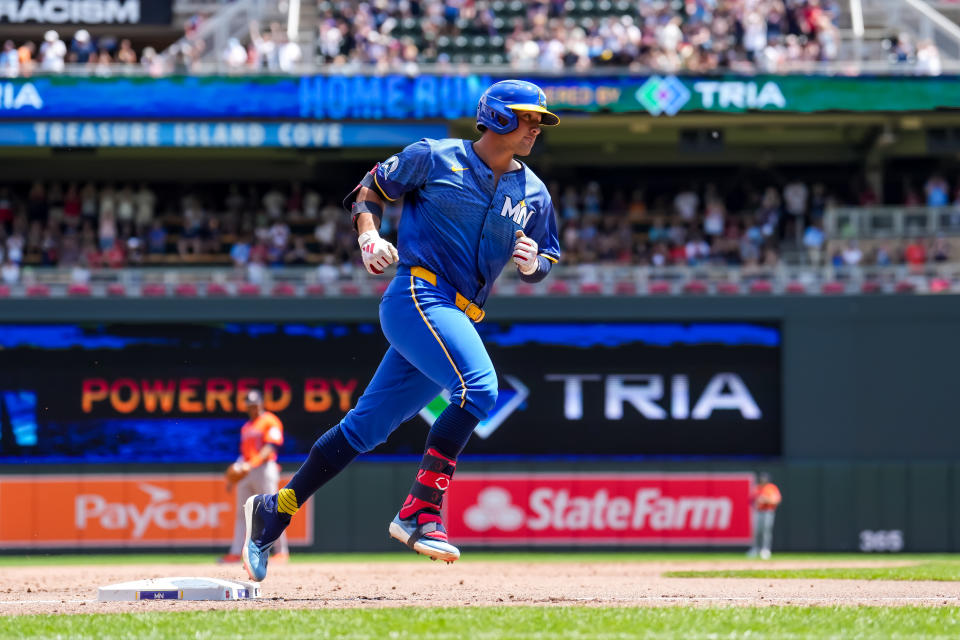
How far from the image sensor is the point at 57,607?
20.2 feet

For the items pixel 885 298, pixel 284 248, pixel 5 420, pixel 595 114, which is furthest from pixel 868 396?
pixel 5 420

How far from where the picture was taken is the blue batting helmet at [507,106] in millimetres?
6258

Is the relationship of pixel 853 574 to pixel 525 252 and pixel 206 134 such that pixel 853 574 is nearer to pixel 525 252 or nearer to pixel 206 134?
pixel 525 252

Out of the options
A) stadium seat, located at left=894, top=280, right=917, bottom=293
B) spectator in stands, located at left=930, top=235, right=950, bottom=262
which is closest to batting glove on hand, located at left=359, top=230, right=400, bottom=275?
stadium seat, located at left=894, top=280, right=917, bottom=293

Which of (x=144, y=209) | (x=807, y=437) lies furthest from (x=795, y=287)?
(x=144, y=209)

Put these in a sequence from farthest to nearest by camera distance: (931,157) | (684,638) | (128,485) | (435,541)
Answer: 1. (931,157)
2. (128,485)
3. (435,541)
4. (684,638)

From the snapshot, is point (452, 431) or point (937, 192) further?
point (937, 192)

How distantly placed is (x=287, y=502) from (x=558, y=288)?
A: 12.7 metres

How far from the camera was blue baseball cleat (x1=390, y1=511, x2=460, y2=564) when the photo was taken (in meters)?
6.00

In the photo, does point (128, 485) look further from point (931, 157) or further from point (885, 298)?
point (931, 157)

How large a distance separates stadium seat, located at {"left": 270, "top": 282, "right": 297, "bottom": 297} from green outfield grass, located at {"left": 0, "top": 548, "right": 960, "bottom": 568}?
3.55m

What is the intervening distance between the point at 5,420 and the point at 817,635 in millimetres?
15841

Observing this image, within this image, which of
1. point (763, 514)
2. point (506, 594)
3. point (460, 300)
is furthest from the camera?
point (763, 514)

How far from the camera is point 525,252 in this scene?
243 inches
